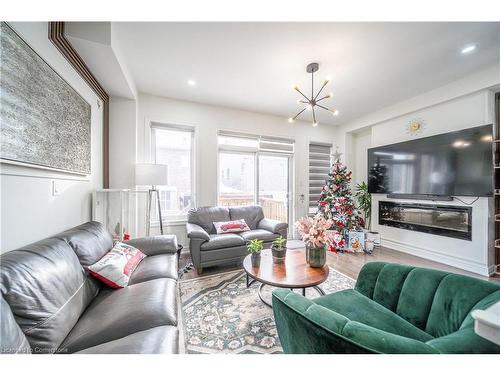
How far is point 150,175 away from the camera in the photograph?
9.20 ft

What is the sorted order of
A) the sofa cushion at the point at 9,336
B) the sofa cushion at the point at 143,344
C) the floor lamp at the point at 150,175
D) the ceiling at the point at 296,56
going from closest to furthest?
the sofa cushion at the point at 9,336 < the sofa cushion at the point at 143,344 < the ceiling at the point at 296,56 < the floor lamp at the point at 150,175

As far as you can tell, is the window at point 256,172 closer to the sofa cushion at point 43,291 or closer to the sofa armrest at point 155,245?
the sofa armrest at point 155,245

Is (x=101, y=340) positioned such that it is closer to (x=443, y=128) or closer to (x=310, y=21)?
(x=310, y=21)

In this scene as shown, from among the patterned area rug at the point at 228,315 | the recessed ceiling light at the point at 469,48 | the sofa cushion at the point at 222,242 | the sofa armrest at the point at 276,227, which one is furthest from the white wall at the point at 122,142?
the recessed ceiling light at the point at 469,48

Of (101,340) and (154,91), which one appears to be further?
(154,91)

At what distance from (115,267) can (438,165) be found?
4459mm

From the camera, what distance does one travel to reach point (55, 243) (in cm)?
130

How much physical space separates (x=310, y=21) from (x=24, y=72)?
7.46 feet

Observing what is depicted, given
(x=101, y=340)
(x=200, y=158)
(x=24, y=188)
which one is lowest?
(x=101, y=340)

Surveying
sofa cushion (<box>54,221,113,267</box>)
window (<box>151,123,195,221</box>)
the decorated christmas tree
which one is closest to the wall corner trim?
window (<box>151,123,195,221</box>)

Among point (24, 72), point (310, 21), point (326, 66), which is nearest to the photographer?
point (24, 72)

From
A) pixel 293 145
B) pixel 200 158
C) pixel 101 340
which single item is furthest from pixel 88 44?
pixel 293 145

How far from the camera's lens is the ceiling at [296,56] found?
6.25 feet

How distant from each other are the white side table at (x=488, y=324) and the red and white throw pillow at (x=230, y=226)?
2726 mm
